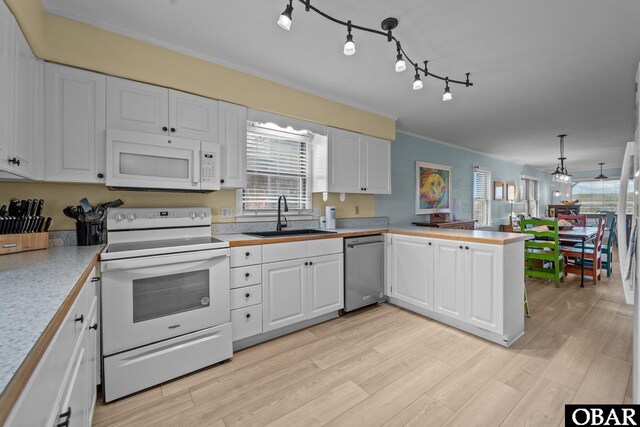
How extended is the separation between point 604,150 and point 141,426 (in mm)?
8802

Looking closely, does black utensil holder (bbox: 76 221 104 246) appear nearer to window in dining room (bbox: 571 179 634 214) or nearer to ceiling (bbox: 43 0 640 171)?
ceiling (bbox: 43 0 640 171)

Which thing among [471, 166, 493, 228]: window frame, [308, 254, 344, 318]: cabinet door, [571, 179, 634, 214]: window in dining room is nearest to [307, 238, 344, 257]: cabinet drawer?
[308, 254, 344, 318]: cabinet door

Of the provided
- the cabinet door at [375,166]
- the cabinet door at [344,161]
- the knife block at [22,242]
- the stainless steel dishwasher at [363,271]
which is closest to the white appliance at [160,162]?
the knife block at [22,242]

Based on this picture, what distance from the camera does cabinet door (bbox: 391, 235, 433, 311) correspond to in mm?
2836

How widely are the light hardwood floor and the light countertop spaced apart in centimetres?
94

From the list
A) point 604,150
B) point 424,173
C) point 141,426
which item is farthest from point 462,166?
point 141,426

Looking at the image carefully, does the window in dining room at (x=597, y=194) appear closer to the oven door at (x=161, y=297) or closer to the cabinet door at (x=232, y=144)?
the cabinet door at (x=232, y=144)

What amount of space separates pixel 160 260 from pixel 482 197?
21.5ft

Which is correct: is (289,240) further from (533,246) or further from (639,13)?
(533,246)

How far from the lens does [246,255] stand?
224cm

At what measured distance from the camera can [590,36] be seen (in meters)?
2.07

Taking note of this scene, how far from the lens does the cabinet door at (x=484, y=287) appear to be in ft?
7.56

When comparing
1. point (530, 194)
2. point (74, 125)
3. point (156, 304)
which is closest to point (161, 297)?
point (156, 304)

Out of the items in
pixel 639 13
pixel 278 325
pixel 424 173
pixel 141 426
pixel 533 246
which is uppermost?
A: pixel 639 13
